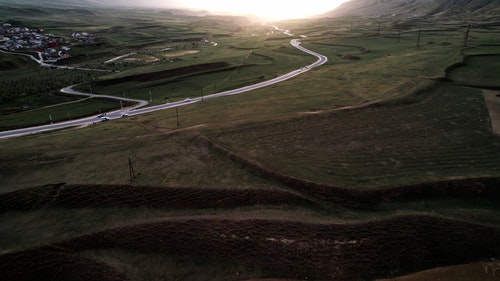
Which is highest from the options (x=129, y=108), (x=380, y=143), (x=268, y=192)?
(x=380, y=143)

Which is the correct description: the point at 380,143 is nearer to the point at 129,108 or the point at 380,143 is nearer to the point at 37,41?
the point at 129,108

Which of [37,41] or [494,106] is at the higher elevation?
[37,41]

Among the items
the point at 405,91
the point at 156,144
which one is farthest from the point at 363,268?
the point at 405,91

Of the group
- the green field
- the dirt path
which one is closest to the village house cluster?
the green field

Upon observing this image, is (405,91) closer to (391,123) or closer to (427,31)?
(391,123)

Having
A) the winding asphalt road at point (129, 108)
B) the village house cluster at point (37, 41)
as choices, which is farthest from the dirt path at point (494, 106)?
the village house cluster at point (37, 41)

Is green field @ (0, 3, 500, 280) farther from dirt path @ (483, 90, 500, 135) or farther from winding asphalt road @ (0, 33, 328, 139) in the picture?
winding asphalt road @ (0, 33, 328, 139)

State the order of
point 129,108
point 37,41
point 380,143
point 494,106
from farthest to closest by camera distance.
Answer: point 37,41 < point 129,108 < point 494,106 < point 380,143

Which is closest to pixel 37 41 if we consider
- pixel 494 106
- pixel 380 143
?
pixel 380 143
